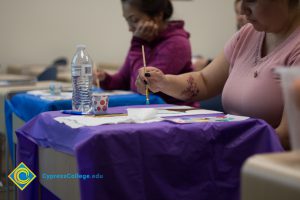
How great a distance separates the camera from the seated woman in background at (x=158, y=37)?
2229 millimetres

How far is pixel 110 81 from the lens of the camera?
2.46m

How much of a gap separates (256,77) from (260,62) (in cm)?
7

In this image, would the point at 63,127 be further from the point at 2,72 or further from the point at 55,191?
the point at 2,72

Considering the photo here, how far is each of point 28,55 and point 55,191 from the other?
9.74ft

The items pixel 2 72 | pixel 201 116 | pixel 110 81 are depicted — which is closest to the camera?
pixel 201 116

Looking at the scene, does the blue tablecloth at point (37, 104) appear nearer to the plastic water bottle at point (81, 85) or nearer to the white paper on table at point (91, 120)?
the plastic water bottle at point (81, 85)

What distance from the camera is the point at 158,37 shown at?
7.55 feet

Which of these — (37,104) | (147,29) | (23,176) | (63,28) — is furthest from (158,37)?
(63,28)

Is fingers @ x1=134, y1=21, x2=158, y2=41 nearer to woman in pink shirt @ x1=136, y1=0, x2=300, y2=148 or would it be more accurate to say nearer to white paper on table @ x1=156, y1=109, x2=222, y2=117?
woman in pink shirt @ x1=136, y1=0, x2=300, y2=148

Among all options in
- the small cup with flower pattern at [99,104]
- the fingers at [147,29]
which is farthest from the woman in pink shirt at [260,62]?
the fingers at [147,29]

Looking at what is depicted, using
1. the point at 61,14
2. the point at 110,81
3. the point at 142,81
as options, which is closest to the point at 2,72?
the point at 61,14

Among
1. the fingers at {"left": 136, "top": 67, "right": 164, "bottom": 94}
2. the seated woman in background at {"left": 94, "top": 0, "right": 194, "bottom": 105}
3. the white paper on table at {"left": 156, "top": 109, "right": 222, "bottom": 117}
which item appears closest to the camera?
the white paper on table at {"left": 156, "top": 109, "right": 222, "bottom": 117}

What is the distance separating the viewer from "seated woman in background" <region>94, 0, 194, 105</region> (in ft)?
7.31

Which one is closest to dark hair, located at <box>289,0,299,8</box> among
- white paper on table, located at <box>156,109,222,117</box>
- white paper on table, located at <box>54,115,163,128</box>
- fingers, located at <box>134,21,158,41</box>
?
white paper on table, located at <box>156,109,222,117</box>
